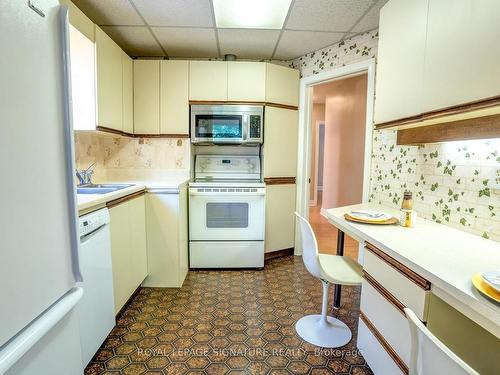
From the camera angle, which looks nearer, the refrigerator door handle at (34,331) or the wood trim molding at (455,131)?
the refrigerator door handle at (34,331)

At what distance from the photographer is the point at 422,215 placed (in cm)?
180

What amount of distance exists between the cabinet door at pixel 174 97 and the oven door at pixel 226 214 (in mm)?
689

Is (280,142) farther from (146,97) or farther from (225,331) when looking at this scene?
(225,331)

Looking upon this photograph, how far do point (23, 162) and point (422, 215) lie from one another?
2000mm

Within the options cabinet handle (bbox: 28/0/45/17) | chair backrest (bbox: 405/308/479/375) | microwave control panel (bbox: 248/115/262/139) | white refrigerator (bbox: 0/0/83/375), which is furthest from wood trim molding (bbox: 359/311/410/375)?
microwave control panel (bbox: 248/115/262/139)

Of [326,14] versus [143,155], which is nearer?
[326,14]

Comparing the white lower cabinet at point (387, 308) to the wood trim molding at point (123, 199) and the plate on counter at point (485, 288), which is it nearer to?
the plate on counter at point (485, 288)

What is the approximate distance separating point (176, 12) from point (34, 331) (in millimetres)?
2163

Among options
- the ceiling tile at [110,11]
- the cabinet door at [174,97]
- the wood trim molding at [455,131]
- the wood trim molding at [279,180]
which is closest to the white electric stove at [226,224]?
the wood trim molding at [279,180]

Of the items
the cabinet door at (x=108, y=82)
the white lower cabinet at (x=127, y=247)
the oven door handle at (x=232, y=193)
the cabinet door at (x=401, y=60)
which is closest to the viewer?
the cabinet door at (x=401, y=60)

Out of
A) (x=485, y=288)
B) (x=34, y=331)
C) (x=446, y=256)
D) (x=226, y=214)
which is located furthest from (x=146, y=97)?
(x=485, y=288)

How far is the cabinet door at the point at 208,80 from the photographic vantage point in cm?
275

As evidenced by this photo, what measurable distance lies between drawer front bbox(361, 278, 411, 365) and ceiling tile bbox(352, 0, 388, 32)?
185cm

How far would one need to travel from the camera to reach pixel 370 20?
7.18 ft
